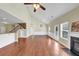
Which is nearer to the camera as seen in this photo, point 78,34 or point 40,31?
point 78,34

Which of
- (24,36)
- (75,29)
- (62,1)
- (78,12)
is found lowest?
(24,36)

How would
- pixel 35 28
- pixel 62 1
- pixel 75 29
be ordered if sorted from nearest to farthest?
pixel 62 1
pixel 75 29
pixel 35 28

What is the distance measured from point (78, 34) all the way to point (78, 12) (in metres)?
0.93

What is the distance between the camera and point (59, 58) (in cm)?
97

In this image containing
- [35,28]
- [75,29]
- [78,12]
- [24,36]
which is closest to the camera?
[78,12]

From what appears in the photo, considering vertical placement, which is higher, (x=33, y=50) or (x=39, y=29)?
(x=39, y=29)

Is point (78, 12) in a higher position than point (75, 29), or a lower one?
higher

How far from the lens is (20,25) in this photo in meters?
12.8

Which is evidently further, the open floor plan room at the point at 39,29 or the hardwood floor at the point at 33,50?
the open floor plan room at the point at 39,29

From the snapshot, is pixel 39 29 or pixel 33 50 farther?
pixel 39 29

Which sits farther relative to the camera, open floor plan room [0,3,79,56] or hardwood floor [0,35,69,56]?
open floor plan room [0,3,79,56]

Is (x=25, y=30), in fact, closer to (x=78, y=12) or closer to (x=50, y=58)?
(x=78, y=12)

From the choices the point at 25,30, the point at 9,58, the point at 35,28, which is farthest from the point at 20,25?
the point at 9,58

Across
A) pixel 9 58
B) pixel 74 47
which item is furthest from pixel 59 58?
pixel 74 47
